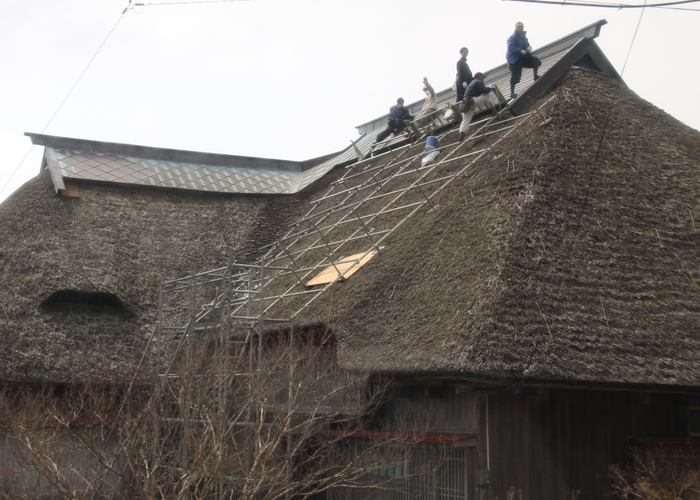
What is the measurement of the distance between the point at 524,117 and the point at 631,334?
4992 mm

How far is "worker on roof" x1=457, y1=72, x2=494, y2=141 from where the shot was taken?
13117 mm

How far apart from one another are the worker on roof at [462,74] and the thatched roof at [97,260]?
5837 mm

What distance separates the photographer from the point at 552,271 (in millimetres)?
8719

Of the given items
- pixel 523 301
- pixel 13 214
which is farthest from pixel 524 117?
pixel 13 214

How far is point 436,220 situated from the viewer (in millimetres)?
10875

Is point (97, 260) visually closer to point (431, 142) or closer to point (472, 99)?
point (431, 142)

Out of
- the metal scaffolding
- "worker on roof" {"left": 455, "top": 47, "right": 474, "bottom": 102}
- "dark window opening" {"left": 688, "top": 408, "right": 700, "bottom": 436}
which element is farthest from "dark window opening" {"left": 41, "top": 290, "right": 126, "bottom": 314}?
"dark window opening" {"left": 688, "top": 408, "right": 700, "bottom": 436}

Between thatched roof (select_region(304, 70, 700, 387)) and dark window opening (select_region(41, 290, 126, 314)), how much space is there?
520cm

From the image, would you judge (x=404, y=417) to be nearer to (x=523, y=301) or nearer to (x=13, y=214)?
(x=523, y=301)

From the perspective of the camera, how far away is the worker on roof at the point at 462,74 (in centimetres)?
1440

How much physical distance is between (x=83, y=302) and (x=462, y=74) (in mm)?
8693

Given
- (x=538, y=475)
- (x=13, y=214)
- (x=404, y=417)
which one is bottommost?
(x=538, y=475)

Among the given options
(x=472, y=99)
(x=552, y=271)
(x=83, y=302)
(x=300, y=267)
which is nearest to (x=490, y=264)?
(x=552, y=271)

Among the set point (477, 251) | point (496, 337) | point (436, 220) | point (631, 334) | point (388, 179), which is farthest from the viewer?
point (388, 179)
